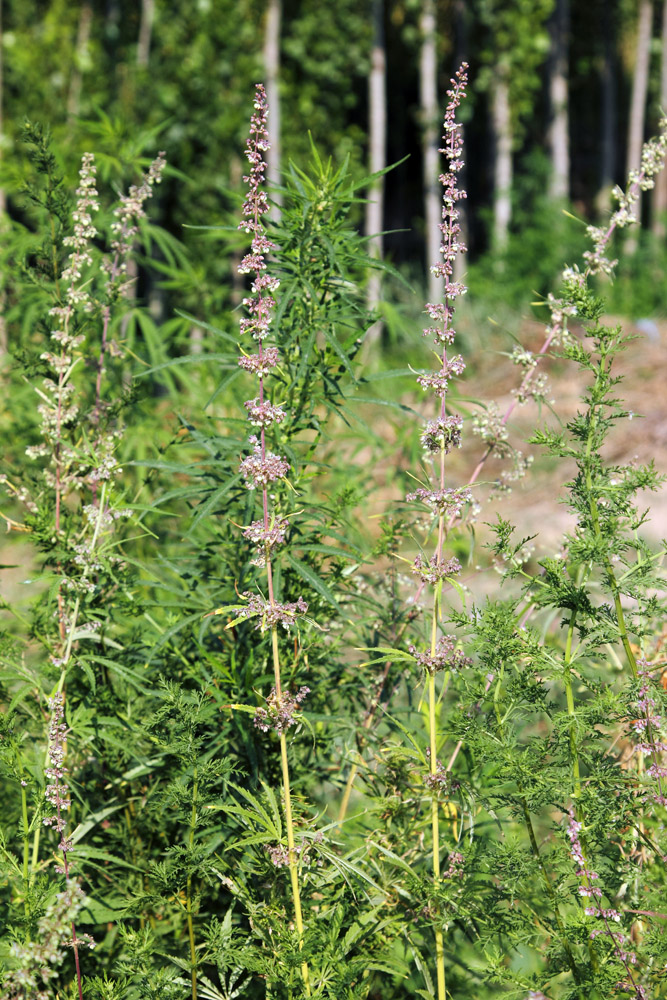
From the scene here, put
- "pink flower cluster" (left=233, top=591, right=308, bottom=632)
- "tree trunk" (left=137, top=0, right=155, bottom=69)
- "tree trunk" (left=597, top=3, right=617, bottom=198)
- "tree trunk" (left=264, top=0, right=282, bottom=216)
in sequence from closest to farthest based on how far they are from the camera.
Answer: "pink flower cluster" (left=233, top=591, right=308, bottom=632)
"tree trunk" (left=264, top=0, right=282, bottom=216)
"tree trunk" (left=137, top=0, right=155, bottom=69)
"tree trunk" (left=597, top=3, right=617, bottom=198)

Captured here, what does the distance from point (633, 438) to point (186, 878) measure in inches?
278

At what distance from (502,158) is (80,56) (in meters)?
7.19

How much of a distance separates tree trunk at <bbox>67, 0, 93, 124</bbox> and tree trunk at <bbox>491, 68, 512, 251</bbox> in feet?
22.3

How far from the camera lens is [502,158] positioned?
1423 cm

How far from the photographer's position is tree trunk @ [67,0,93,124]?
1567 cm

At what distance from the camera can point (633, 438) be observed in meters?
8.16

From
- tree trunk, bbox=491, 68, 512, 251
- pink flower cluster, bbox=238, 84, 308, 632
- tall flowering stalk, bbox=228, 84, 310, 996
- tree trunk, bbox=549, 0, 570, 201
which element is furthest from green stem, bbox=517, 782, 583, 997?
tree trunk, bbox=549, 0, 570, 201

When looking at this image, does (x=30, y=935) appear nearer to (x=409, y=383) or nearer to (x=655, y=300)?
(x=409, y=383)

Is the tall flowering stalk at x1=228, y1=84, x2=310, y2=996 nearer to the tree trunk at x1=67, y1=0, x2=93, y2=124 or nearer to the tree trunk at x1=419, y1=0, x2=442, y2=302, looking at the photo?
the tree trunk at x1=419, y1=0, x2=442, y2=302

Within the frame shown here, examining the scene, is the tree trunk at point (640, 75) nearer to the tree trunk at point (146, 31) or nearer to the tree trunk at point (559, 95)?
the tree trunk at point (559, 95)

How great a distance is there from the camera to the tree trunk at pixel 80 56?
1567 cm

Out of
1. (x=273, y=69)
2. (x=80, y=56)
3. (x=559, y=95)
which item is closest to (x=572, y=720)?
(x=273, y=69)

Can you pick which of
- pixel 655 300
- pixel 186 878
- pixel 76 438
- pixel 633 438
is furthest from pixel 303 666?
pixel 655 300

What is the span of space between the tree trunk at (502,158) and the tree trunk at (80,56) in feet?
22.3
